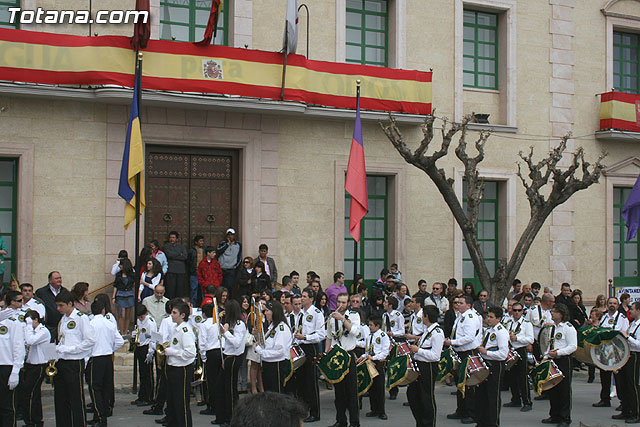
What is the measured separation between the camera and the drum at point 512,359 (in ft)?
41.8

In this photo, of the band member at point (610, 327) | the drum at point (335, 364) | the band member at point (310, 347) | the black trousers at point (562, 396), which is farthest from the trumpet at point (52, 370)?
the band member at point (610, 327)

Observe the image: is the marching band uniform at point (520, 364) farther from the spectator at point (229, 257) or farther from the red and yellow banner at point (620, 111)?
the red and yellow banner at point (620, 111)

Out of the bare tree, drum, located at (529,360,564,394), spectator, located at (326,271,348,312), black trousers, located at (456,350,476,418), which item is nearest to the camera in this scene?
drum, located at (529,360,564,394)

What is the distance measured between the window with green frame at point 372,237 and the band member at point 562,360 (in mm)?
7732

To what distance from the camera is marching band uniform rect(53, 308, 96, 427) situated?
1029cm

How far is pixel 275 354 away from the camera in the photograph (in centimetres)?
1142

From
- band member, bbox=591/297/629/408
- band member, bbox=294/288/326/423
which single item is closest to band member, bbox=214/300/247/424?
band member, bbox=294/288/326/423

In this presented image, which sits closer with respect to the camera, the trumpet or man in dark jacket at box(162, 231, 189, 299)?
the trumpet

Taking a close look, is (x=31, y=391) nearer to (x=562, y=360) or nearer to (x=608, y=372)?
(x=562, y=360)

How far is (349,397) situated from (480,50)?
12.2m

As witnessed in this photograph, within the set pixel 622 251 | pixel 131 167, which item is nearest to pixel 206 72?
pixel 131 167

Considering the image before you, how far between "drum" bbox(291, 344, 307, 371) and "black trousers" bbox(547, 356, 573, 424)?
3.65m

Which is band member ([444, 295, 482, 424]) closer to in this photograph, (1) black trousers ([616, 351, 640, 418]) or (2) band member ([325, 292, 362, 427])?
(2) band member ([325, 292, 362, 427])

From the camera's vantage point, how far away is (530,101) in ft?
68.5
